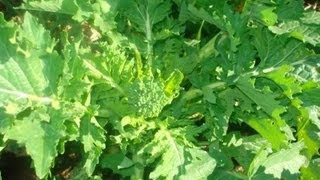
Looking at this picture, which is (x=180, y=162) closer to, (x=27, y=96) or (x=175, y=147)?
(x=175, y=147)

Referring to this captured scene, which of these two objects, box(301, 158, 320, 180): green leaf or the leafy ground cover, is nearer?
the leafy ground cover

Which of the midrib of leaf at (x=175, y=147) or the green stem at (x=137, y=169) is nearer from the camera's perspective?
the midrib of leaf at (x=175, y=147)

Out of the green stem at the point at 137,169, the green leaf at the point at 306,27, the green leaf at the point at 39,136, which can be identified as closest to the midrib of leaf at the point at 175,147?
the green stem at the point at 137,169

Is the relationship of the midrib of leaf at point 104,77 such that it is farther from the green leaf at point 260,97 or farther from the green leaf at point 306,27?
the green leaf at point 306,27

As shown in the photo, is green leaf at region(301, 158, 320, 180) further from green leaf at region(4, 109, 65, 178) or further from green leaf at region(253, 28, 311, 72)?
green leaf at region(4, 109, 65, 178)

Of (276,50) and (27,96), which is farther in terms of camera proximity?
(276,50)

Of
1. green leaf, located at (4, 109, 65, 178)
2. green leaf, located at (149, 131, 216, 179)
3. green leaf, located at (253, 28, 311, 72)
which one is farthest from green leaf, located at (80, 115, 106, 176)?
green leaf, located at (253, 28, 311, 72)

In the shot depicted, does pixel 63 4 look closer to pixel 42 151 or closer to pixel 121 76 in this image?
pixel 121 76

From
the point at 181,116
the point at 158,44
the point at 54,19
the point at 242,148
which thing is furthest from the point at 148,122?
the point at 54,19

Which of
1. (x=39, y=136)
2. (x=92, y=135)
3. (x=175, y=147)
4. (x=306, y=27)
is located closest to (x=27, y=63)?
(x=39, y=136)
